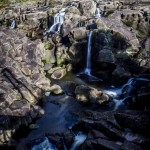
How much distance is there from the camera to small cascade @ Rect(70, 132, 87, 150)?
29.9 m

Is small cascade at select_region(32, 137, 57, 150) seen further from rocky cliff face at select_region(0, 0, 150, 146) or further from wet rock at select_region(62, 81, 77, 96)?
wet rock at select_region(62, 81, 77, 96)

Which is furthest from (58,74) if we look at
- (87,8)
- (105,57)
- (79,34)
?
(87,8)

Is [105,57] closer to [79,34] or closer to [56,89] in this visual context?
[79,34]

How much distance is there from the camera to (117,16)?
5644 cm

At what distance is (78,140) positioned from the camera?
30.6 meters

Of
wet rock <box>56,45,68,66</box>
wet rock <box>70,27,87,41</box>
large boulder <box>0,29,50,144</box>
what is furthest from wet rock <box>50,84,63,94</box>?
wet rock <box>70,27,87,41</box>

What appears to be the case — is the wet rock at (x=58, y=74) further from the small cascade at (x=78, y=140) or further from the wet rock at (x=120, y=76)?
the small cascade at (x=78, y=140)

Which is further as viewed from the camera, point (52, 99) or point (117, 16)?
point (117, 16)

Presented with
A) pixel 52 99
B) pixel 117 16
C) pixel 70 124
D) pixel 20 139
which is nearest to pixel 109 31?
pixel 117 16

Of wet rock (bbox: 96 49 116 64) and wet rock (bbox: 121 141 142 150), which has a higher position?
wet rock (bbox: 96 49 116 64)

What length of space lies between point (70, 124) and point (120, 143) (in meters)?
7.67

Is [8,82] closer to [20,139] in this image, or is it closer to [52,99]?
[52,99]

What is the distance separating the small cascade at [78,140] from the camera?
98.2 feet

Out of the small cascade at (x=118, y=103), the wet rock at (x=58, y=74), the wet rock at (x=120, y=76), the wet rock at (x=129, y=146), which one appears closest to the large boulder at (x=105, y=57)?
the wet rock at (x=120, y=76)
